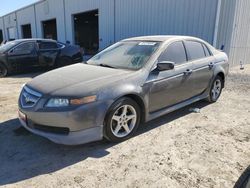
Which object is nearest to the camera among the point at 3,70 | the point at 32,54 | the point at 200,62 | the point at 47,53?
the point at 200,62

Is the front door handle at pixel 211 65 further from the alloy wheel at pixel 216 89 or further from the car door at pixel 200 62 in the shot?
the alloy wheel at pixel 216 89

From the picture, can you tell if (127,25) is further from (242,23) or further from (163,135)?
(163,135)

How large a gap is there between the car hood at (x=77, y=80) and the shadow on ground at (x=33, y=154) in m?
0.83

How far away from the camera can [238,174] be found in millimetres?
2859

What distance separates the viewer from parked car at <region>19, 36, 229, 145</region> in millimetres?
3160

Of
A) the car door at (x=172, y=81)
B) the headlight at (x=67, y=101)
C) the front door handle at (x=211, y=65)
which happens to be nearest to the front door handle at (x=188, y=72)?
the car door at (x=172, y=81)

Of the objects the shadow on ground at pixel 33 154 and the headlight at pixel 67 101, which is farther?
the headlight at pixel 67 101

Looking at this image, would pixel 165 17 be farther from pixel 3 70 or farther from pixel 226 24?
pixel 3 70

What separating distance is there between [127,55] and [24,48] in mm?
6569

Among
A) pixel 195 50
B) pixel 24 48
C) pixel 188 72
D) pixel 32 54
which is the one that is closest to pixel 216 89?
pixel 195 50

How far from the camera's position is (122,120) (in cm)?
360

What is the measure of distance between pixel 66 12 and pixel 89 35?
31.6 ft

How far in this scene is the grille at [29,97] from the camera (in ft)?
→ 11.0

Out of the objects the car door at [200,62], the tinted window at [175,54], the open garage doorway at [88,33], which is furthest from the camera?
the open garage doorway at [88,33]
